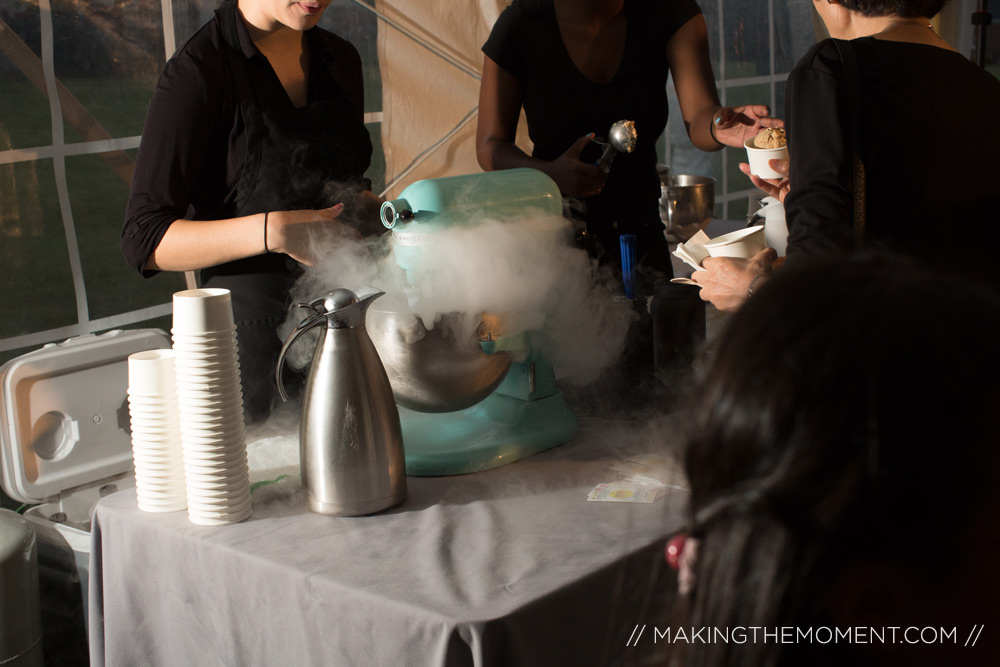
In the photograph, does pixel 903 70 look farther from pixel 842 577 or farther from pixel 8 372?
pixel 8 372

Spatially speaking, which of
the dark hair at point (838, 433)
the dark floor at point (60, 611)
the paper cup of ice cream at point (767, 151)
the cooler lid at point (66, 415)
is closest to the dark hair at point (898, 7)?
the paper cup of ice cream at point (767, 151)

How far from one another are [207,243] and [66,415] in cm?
80

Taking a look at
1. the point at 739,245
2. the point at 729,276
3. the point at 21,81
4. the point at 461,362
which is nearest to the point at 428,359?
the point at 461,362

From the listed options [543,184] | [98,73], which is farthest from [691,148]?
[543,184]

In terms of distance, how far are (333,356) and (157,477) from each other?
319mm

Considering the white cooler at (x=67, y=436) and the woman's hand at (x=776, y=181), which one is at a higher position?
the woman's hand at (x=776, y=181)

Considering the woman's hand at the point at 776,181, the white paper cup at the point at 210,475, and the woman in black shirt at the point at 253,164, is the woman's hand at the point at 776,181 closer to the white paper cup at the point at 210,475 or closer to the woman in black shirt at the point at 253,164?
the woman in black shirt at the point at 253,164

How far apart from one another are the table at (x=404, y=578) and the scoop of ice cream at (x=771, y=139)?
653 mm

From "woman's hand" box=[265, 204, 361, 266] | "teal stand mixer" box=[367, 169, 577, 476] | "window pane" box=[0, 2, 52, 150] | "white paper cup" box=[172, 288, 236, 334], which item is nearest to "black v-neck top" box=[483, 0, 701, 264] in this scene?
"teal stand mixer" box=[367, 169, 577, 476]

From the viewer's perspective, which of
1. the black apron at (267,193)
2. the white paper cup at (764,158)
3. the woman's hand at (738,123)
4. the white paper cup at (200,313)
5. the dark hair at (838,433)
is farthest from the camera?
the woman's hand at (738,123)

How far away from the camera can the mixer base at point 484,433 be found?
1.32m

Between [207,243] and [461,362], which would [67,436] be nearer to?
[207,243]

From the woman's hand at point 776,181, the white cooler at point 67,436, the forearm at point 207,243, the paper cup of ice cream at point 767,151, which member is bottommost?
the white cooler at point 67,436

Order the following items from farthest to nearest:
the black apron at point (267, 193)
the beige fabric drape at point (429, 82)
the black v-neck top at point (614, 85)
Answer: the beige fabric drape at point (429, 82), the black v-neck top at point (614, 85), the black apron at point (267, 193)
